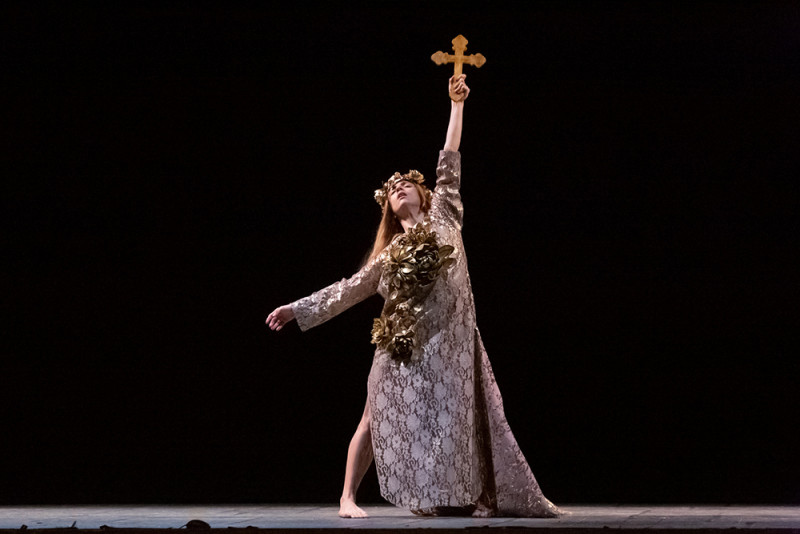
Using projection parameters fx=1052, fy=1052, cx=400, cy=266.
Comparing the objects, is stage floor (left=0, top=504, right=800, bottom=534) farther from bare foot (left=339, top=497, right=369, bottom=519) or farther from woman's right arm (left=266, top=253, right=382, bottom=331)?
woman's right arm (left=266, top=253, right=382, bottom=331)

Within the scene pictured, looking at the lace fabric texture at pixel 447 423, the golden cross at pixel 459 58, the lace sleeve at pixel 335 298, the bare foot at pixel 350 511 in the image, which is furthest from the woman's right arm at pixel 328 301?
the golden cross at pixel 459 58

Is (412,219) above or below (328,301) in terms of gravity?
above

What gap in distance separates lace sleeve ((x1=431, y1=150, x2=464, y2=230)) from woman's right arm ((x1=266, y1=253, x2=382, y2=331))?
0.28 metres

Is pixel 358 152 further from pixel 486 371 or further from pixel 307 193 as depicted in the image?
pixel 486 371

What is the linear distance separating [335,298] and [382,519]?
31.6 inches

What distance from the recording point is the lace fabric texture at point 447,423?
11.2ft

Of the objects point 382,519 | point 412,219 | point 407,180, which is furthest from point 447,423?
point 407,180

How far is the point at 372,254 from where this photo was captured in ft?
12.4

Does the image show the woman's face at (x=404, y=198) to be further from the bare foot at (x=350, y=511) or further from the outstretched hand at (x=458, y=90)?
the bare foot at (x=350, y=511)

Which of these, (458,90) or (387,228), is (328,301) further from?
(458,90)

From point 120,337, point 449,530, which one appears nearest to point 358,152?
point 120,337

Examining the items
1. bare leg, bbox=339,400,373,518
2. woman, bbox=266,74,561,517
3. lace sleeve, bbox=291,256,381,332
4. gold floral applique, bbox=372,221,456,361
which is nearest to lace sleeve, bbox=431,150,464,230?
woman, bbox=266,74,561,517

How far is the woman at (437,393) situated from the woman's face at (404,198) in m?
0.09

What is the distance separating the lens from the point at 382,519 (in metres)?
3.27
